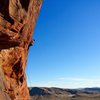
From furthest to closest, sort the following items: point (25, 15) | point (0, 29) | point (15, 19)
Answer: point (25, 15) → point (15, 19) → point (0, 29)

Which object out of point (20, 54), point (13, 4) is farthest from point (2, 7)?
point (20, 54)

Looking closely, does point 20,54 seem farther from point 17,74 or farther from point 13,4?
point 13,4

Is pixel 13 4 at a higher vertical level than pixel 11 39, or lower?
higher

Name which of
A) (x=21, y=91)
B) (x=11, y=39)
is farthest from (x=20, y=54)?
(x=11, y=39)

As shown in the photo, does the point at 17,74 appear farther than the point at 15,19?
Yes

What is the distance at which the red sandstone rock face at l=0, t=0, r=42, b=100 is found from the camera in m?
23.7

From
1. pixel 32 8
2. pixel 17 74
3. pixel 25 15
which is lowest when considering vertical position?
pixel 17 74

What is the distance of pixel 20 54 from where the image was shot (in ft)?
106

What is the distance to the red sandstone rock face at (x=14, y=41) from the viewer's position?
77.8 feet

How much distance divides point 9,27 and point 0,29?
4.32ft

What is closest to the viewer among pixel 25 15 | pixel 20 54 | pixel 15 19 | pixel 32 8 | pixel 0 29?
pixel 0 29

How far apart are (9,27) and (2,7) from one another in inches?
76.7

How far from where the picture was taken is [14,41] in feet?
86.1

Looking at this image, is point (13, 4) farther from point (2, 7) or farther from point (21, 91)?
point (21, 91)
